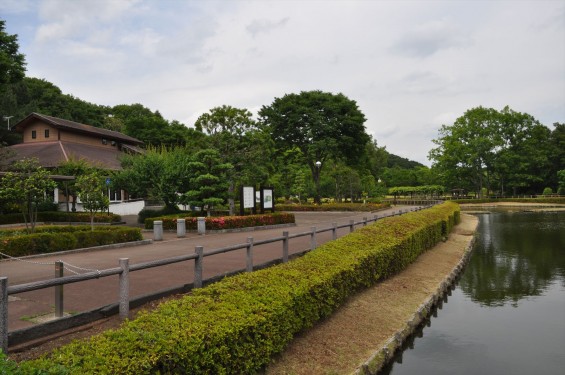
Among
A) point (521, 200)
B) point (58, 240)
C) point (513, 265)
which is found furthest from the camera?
point (521, 200)

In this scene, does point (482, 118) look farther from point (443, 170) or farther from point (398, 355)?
point (398, 355)

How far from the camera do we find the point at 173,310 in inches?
197

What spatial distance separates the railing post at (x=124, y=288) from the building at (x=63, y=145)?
29.9 m

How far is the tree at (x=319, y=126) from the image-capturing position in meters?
43.4

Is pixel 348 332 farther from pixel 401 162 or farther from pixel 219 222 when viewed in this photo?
pixel 401 162

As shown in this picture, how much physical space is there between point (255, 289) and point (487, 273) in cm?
1152

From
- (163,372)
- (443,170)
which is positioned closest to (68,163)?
(163,372)

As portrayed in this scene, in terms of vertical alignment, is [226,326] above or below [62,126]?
below

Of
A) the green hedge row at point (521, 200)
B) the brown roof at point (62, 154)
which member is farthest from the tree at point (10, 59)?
the green hedge row at point (521, 200)

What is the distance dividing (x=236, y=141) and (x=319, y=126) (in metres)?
16.5

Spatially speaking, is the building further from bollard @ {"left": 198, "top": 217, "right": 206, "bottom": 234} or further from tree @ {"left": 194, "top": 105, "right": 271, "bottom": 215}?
bollard @ {"left": 198, "top": 217, "right": 206, "bottom": 234}

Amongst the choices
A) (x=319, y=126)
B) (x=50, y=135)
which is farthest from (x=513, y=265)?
(x=50, y=135)

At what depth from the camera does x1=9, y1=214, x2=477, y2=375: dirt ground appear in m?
5.90

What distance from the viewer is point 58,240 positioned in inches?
569
